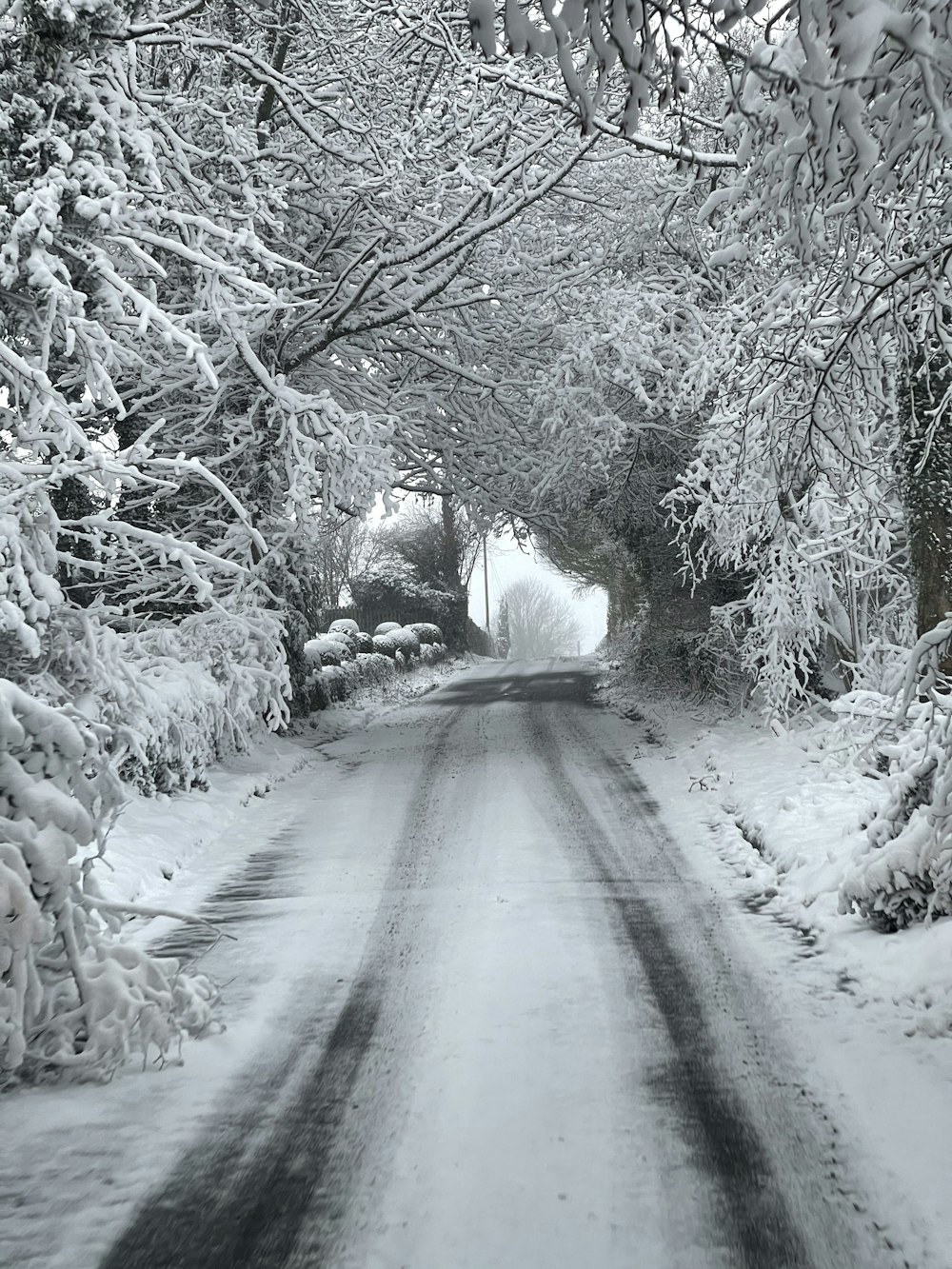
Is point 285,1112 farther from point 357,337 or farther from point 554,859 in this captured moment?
point 357,337

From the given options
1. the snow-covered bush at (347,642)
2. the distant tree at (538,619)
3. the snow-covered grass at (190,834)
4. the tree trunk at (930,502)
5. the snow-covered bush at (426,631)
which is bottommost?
the distant tree at (538,619)

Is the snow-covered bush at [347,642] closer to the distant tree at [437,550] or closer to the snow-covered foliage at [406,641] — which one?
the snow-covered foliage at [406,641]

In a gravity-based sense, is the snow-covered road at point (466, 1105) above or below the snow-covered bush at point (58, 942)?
below

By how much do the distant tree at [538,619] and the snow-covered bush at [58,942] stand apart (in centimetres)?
7777

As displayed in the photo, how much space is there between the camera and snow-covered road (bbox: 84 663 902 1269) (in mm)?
3311

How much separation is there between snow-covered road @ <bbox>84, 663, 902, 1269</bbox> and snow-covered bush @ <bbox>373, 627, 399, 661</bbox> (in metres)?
17.1

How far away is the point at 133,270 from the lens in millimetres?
9438

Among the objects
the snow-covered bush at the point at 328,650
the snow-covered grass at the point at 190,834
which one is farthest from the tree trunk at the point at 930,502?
the snow-covered bush at the point at 328,650

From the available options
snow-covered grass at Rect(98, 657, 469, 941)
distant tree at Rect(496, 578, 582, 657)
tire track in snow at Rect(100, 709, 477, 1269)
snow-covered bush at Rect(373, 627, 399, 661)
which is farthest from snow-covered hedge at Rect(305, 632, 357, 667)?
distant tree at Rect(496, 578, 582, 657)

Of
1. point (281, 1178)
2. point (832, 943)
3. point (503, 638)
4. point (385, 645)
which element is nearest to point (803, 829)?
point (832, 943)

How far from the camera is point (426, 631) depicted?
33.0 metres

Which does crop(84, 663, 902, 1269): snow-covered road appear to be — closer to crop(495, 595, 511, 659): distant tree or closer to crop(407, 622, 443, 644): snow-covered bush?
crop(407, 622, 443, 644): snow-covered bush

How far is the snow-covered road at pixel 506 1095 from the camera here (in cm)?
331

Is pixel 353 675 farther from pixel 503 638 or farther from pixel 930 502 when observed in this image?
pixel 503 638
